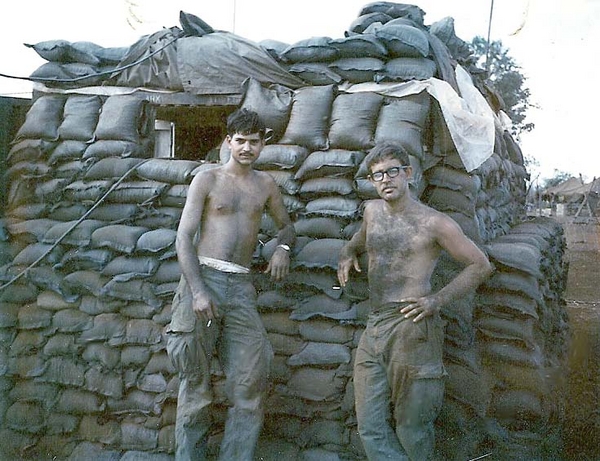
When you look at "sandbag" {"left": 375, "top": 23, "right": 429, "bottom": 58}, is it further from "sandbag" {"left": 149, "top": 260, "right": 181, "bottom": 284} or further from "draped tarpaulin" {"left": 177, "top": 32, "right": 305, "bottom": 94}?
"sandbag" {"left": 149, "top": 260, "right": 181, "bottom": 284}

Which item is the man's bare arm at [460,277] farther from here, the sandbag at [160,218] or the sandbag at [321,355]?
the sandbag at [160,218]

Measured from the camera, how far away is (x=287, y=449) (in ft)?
10.1

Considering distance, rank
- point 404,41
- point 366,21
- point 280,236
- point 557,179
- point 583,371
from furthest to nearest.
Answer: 1. point 557,179
2. point 583,371
3. point 366,21
4. point 404,41
5. point 280,236

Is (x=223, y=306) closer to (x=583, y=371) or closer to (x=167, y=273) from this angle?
(x=167, y=273)

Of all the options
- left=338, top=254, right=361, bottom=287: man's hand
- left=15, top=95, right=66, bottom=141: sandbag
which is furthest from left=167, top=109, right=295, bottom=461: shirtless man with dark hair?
left=15, top=95, right=66, bottom=141: sandbag

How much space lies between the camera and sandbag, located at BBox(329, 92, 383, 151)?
10.9 ft

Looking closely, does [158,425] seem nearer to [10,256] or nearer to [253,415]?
[253,415]

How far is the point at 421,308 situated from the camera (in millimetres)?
2482

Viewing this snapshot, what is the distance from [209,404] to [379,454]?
0.78 m

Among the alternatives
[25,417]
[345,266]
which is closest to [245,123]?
[345,266]

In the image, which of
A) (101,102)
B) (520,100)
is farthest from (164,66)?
(520,100)

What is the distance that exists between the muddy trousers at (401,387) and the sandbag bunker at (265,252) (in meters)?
0.40

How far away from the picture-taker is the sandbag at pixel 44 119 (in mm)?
3979

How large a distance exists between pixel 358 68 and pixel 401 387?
1.88 meters
